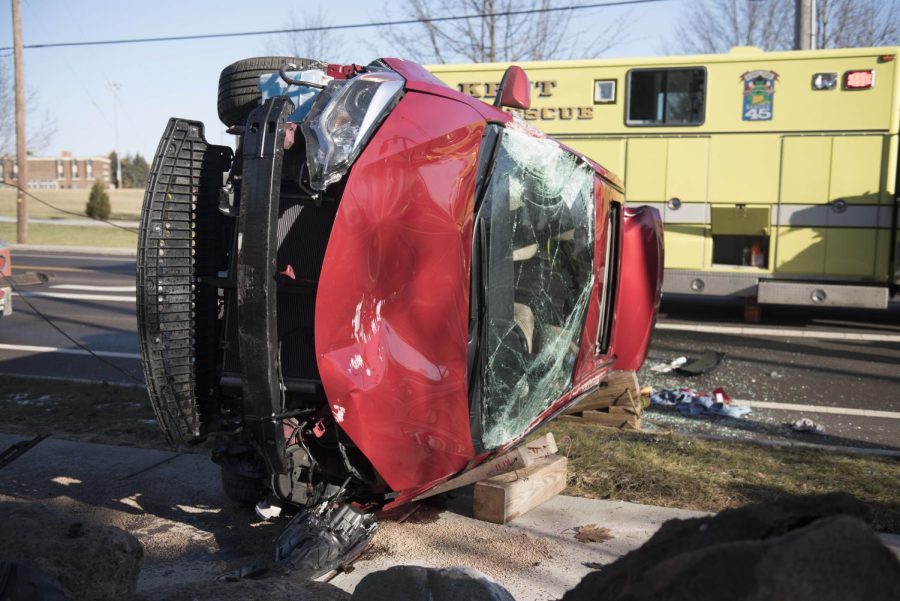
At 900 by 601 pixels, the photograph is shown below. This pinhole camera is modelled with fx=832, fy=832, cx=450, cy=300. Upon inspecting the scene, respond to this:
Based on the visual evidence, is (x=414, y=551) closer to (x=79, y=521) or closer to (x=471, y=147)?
(x=79, y=521)

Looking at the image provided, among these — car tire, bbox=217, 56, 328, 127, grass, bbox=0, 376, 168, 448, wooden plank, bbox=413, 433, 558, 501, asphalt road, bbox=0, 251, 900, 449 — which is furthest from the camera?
asphalt road, bbox=0, 251, 900, 449

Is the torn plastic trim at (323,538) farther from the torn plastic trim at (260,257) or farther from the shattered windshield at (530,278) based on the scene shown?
the shattered windshield at (530,278)

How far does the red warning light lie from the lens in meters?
10.9

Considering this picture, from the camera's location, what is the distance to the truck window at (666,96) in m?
11.6

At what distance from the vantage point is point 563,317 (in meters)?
4.82

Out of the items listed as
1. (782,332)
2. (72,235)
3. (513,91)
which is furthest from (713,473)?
(72,235)

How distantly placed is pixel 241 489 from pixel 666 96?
929 centimetres

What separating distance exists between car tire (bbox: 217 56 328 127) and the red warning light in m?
9.32

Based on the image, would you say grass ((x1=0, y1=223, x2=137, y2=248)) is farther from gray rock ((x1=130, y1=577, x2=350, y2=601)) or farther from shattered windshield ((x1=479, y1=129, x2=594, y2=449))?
gray rock ((x1=130, y1=577, x2=350, y2=601))

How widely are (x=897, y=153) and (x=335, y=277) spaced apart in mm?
10026

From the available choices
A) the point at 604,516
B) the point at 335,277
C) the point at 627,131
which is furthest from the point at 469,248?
the point at 627,131

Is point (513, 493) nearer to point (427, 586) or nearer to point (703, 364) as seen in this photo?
point (427, 586)

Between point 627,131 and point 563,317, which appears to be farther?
point 627,131

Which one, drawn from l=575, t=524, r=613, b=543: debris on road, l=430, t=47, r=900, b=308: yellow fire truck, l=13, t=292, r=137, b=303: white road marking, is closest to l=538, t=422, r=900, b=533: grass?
l=575, t=524, r=613, b=543: debris on road
